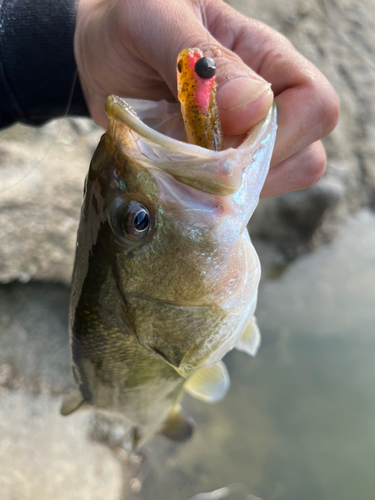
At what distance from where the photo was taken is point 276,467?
86.7 inches

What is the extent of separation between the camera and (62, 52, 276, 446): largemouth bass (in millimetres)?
666

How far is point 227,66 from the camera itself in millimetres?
783

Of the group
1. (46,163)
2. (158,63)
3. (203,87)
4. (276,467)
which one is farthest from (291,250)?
(203,87)

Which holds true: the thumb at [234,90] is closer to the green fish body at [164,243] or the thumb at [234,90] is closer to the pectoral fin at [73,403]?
the green fish body at [164,243]

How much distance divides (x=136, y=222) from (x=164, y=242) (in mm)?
72

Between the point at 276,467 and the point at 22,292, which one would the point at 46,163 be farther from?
Result: the point at 276,467

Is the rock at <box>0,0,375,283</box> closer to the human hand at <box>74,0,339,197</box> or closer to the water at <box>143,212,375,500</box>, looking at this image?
the human hand at <box>74,0,339,197</box>

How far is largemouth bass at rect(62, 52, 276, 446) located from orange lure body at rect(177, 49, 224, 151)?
0.17 ft

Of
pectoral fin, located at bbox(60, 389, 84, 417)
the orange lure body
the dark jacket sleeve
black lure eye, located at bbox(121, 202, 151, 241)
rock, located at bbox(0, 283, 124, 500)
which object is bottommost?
rock, located at bbox(0, 283, 124, 500)

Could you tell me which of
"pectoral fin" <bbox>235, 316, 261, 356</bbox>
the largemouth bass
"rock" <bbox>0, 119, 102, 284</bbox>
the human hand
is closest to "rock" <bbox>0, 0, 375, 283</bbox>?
"rock" <bbox>0, 119, 102, 284</bbox>

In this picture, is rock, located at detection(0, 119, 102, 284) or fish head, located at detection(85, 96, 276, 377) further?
rock, located at detection(0, 119, 102, 284)

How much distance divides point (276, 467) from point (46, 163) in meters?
2.39

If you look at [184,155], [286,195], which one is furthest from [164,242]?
[286,195]

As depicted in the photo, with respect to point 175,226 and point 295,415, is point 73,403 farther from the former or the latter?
point 295,415
